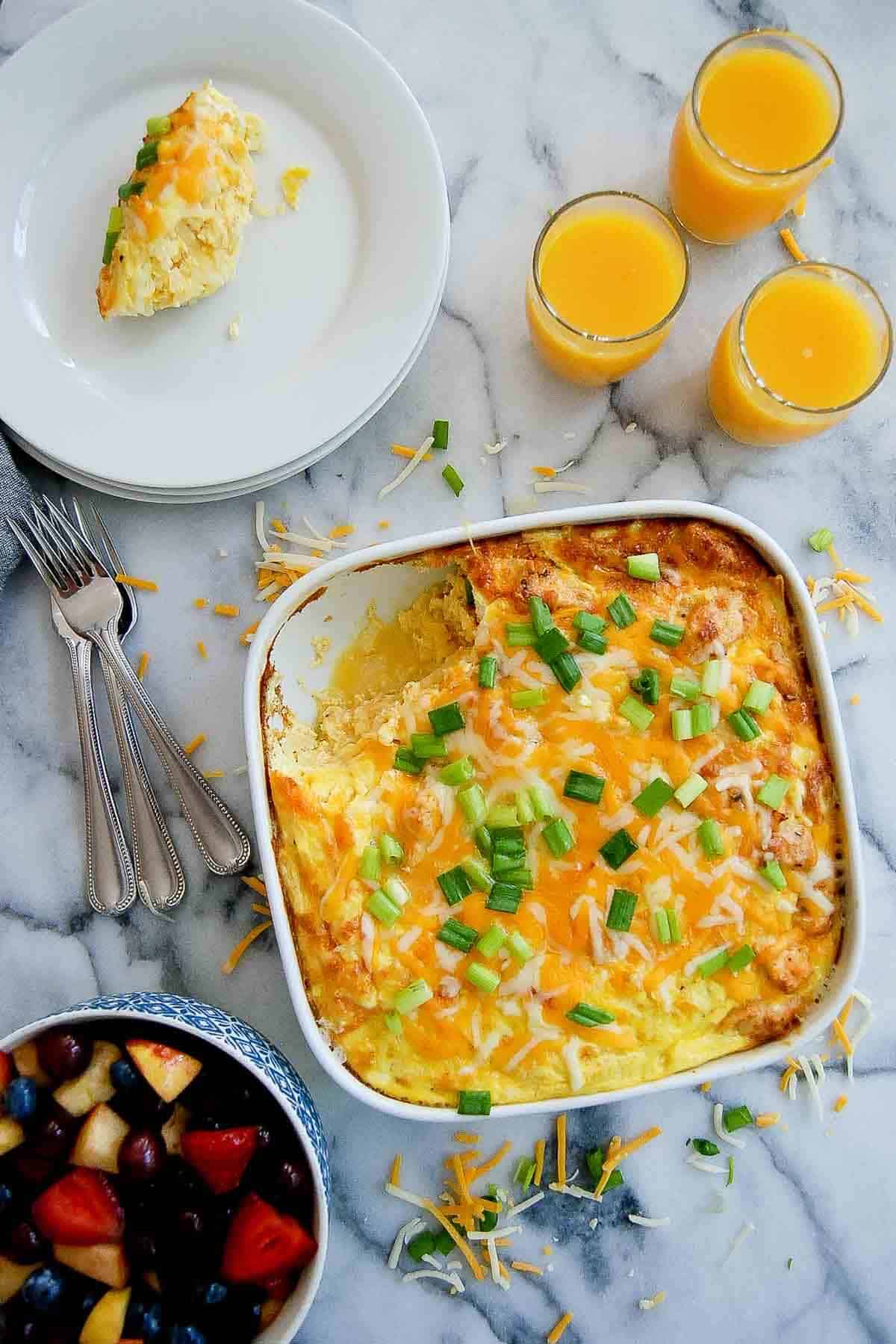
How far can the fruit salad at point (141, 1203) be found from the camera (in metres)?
2.05

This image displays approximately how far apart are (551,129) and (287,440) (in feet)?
3.70

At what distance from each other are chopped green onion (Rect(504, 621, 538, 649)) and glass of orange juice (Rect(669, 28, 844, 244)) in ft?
4.01

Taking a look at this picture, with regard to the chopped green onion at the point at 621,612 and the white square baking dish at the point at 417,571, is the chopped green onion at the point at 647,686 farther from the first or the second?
the white square baking dish at the point at 417,571

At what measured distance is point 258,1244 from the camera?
81.4 inches

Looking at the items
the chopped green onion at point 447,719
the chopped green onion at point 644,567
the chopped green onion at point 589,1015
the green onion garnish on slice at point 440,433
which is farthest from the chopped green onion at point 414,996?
the green onion garnish on slice at point 440,433

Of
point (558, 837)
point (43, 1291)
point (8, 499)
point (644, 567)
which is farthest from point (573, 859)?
point (8, 499)

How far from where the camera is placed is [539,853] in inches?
87.6

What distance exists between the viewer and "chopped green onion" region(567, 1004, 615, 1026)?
7.02 ft

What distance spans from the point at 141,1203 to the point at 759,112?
282 centimetres

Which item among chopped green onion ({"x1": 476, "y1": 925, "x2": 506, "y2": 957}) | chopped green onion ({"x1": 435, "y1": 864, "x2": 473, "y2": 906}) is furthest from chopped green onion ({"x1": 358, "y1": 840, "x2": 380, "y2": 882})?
chopped green onion ({"x1": 476, "y1": 925, "x2": 506, "y2": 957})

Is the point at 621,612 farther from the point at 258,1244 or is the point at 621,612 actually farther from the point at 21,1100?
the point at 21,1100

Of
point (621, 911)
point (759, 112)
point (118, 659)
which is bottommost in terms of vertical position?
point (621, 911)

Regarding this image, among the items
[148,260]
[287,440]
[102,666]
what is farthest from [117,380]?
[102,666]

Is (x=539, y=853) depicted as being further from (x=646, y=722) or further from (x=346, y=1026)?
(x=346, y=1026)
